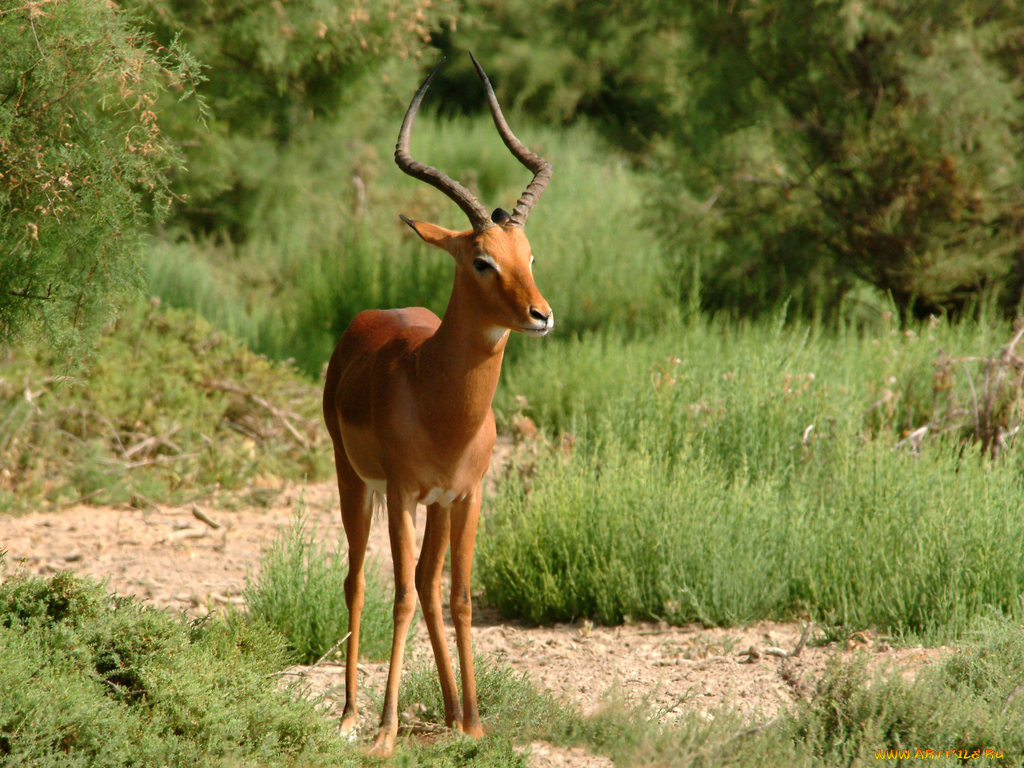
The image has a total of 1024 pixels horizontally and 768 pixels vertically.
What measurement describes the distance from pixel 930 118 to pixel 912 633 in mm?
5633

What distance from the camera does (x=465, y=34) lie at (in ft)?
64.7

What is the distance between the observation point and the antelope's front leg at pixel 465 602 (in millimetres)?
3709

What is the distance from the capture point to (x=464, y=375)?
3518 mm

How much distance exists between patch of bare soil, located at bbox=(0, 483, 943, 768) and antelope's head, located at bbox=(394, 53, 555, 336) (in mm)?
1551

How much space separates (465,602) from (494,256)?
1.22 metres

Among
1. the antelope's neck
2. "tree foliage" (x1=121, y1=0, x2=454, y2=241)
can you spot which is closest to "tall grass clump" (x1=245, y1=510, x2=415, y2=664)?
the antelope's neck

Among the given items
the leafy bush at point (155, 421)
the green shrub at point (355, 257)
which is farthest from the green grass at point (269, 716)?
the green shrub at point (355, 257)

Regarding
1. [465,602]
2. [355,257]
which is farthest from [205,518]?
[355,257]

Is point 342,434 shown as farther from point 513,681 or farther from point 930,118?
point 930,118

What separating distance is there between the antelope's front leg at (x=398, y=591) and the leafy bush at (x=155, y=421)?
12.8 ft

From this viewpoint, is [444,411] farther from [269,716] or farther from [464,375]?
[269,716]

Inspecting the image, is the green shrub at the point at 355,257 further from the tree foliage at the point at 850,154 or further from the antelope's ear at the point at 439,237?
the antelope's ear at the point at 439,237

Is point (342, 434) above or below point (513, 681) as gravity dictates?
above

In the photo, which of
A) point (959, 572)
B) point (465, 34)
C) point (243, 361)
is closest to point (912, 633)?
point (959, 572)
